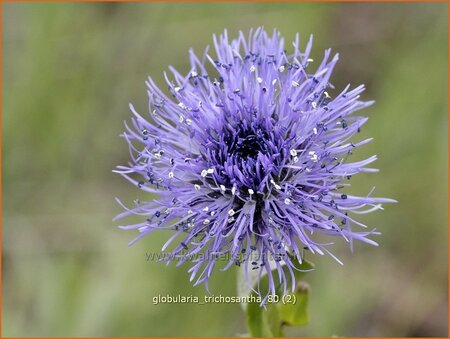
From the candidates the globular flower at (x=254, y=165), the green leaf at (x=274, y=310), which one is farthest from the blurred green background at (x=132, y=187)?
the globular flower at (x=254, y=165)

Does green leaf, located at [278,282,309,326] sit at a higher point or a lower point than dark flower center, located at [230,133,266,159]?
lower

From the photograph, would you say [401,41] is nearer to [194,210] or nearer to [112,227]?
[112,227]

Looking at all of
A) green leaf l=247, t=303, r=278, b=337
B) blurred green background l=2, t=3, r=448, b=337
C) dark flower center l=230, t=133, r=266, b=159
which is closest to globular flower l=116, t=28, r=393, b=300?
dark flower center l=230, t=133, r=266, b=159

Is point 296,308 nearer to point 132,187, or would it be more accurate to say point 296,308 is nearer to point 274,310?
point 274,310

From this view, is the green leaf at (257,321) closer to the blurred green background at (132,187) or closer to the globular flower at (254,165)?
the globular flower at (254,165)

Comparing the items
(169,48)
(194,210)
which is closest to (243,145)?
(194,210)

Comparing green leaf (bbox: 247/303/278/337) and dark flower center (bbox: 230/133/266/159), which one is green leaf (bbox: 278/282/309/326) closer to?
green leaf (bbox: 247/303/278/337)
